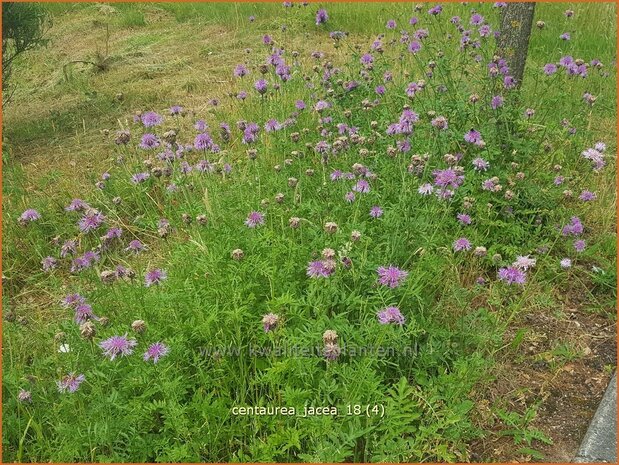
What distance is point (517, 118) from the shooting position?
11.7 feet

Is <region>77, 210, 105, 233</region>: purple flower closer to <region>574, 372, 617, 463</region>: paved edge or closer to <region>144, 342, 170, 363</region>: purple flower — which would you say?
<region>144, 342, 170, 363</region>: purple flower

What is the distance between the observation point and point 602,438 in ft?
7.06

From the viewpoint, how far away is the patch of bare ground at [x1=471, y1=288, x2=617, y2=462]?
7.30ft

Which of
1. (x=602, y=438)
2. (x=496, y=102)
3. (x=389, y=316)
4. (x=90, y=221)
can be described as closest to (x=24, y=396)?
(x=90, y=221)

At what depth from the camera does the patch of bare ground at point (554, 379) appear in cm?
223

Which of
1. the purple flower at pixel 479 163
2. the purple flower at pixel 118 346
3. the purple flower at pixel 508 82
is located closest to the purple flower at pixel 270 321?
the purple flower at pixel 118 346

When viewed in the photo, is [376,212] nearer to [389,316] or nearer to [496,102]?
[389,316]

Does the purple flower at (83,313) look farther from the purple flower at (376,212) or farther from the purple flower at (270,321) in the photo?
the purple flower at (376,212)

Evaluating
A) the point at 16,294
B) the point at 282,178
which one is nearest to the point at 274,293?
the point at 282,178

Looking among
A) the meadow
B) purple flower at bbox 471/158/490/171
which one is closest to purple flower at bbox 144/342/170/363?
the meadow

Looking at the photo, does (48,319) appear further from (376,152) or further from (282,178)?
(376,152)

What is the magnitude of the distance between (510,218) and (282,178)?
132 cm

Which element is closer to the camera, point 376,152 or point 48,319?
point 48,319

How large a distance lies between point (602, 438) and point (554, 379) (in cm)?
40
